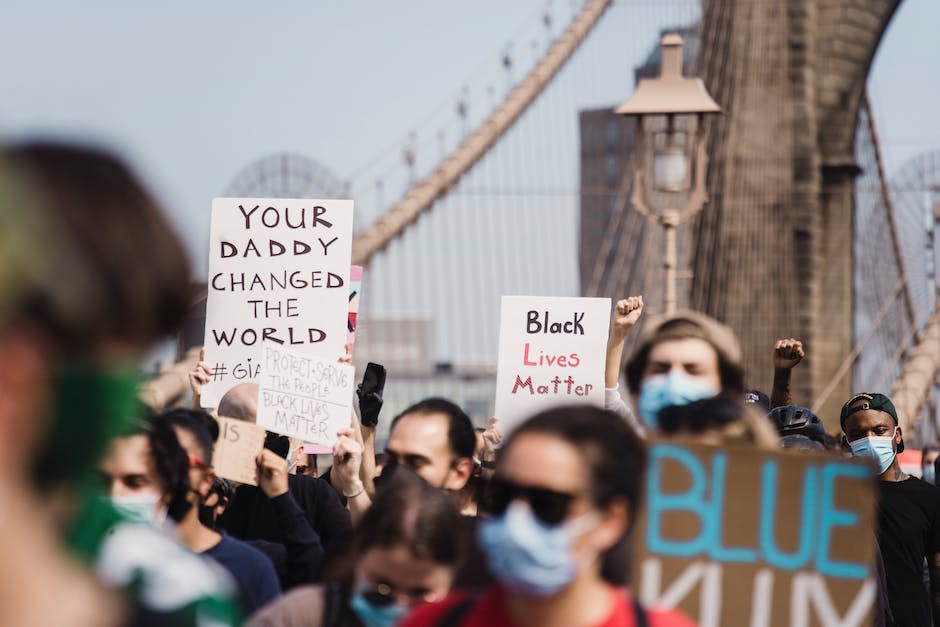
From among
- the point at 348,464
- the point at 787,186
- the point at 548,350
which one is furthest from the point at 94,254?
the point at 787,186

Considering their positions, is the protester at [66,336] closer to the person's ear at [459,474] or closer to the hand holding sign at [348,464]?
the person's ear at [459,474]

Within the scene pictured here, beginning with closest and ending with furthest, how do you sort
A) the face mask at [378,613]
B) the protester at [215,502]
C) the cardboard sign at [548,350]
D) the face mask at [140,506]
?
the face mask at [378,613], the face mask at [140,506], the protester at [215,502], the cardboard sign at [548,350]

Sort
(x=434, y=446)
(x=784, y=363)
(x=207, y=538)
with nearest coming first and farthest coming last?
(x=207, y=538), (x=434, y=446), (x=784, y=363)

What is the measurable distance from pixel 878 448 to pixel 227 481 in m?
1.76

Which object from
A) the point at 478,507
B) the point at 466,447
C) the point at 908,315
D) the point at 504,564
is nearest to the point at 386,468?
the point at 466,447

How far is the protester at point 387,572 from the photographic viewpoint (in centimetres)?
249

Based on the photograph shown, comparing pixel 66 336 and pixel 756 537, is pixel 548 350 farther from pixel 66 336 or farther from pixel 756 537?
pixel 66 336

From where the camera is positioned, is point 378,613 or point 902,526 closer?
point 378,613

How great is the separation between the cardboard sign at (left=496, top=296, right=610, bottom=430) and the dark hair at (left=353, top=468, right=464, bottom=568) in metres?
3.24

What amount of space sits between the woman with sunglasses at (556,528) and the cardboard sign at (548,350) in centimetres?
374

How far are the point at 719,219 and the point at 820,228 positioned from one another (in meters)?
0.83

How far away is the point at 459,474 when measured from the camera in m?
3.52

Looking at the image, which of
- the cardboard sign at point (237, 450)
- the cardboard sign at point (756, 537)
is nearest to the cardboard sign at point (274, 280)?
the cardboard sign at point (237, 450)

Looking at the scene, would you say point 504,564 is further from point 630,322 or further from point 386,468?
point 630,322
